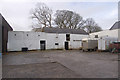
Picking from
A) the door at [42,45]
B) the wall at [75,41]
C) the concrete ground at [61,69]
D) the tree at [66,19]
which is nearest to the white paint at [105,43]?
the concrete ground at [61,69]

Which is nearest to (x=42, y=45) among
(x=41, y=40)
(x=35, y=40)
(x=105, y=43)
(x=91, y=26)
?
(x=41, y=40)

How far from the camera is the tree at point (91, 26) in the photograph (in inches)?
1335

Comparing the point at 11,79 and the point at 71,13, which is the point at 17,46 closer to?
the point at 11,79

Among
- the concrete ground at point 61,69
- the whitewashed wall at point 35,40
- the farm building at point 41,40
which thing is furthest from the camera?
the farm building at point 41,40

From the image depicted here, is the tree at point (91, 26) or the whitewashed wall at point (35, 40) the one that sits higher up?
the tree at point (91, 26)

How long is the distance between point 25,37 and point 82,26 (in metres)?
22.9

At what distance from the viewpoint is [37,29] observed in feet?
94.2

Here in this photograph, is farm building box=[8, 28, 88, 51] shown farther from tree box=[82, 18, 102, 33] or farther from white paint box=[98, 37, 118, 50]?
tree box=[82, 18, 102, 33]

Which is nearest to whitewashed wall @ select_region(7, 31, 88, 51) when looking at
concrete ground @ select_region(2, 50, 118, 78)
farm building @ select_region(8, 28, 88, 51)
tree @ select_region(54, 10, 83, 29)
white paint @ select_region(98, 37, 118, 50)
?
farm building @ select_region(8, 28, 88, 51)

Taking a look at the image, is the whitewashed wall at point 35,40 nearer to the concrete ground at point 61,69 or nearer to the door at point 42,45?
the door at point 42,45

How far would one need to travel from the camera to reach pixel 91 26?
3425 cm

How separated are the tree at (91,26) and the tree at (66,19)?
164 inches

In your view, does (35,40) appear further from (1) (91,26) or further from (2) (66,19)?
(1) (91,26)

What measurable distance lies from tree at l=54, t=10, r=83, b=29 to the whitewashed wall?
10.1 metres
